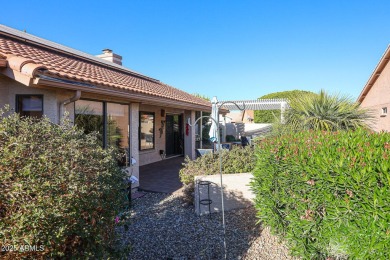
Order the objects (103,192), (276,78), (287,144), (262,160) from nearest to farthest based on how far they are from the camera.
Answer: (103,192) → (287,144) → (262,160) → (276,78)

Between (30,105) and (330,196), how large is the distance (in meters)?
6.33

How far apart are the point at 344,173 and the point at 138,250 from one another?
3599 mm

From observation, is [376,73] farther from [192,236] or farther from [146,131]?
[192,236]

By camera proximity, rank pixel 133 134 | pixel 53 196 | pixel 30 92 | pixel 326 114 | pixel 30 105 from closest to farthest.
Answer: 1. pixel 53 196
2. pixel 30 92
3. pixel 30 105
4. pixel 326 114
5. pixel 133 134

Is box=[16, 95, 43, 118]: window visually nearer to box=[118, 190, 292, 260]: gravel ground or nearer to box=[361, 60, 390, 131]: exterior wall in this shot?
box=[118, 190, 292, 260]: gravel ground

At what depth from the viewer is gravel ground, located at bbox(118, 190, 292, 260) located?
449 cm

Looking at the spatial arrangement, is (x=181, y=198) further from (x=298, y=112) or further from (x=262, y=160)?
(x=298, y=112)

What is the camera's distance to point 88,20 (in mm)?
15133

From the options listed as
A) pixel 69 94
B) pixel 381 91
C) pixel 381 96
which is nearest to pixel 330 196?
pixel 69 94

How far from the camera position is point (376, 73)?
17.5m

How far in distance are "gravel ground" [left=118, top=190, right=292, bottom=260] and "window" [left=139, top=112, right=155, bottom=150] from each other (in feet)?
21.2

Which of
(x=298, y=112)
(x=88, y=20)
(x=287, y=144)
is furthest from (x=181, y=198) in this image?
(x=88, y=20)

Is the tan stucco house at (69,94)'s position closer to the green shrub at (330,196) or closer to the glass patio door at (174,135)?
the glass patio door at (174,135)

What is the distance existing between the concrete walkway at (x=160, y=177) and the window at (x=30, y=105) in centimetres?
403
